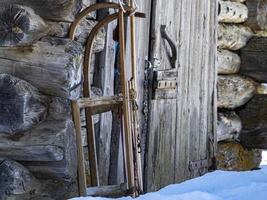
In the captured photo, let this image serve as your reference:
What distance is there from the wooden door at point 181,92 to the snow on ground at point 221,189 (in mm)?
2013

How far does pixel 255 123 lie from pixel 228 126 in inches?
12.4

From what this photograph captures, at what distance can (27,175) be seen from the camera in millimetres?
2777

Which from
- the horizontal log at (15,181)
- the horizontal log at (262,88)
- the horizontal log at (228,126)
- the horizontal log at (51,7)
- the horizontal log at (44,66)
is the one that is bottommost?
the horizontal log at (228,126)

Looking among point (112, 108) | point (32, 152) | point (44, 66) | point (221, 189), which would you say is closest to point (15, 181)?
point (32, 152)

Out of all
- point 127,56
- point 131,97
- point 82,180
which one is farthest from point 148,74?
point 82,180

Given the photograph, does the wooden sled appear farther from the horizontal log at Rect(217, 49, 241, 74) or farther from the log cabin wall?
the horizontal log at Rect(217, 49, 241, 74)

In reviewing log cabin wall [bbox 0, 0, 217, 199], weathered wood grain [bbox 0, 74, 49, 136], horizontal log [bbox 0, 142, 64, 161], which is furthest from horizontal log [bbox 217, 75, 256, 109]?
weathered wood grain [bbox 0, 74, 49, 136]

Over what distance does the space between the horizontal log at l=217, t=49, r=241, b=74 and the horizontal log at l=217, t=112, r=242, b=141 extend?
39 centimetres

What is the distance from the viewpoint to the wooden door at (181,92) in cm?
394

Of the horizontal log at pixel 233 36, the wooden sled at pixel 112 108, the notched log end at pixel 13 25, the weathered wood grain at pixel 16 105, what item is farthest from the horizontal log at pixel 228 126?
the notched log end at pixel 13 25

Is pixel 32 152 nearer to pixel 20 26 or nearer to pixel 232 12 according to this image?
pixel 20 26

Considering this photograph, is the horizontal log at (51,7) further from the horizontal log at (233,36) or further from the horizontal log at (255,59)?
the horizontal log at (255,59)

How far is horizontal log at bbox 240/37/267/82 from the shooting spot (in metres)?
5.39

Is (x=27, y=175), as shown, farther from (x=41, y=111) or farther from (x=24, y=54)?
(x=24, y=54)
